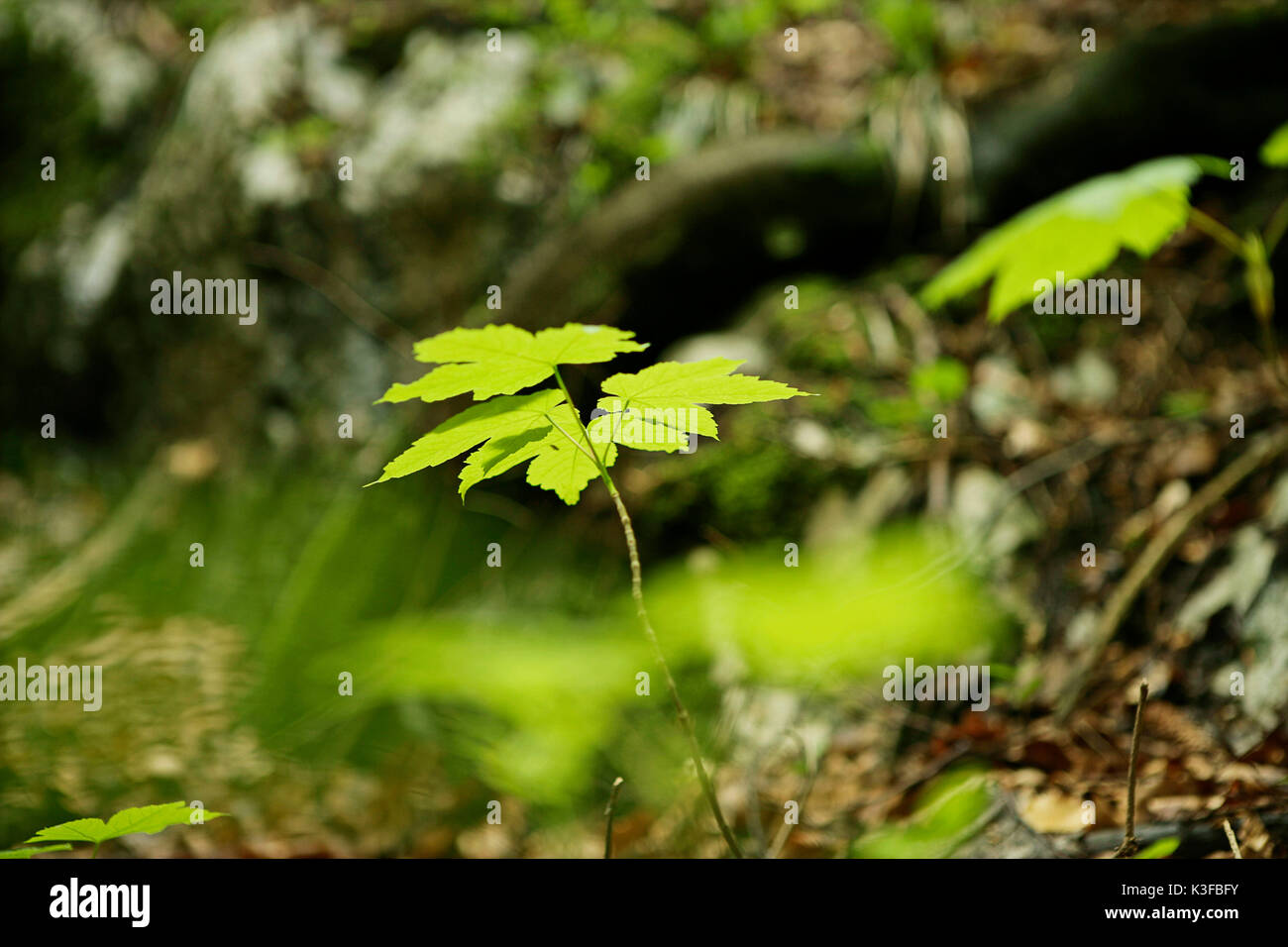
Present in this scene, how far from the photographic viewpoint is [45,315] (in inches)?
203

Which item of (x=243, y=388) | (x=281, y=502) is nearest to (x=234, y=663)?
(x=281, y=502)

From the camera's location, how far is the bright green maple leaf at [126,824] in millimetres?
804

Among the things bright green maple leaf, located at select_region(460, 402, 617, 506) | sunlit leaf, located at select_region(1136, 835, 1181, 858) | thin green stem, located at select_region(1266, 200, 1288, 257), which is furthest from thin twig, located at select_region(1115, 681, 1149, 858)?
thin green stem, located at select_region(1266, 200, 1288, 257)

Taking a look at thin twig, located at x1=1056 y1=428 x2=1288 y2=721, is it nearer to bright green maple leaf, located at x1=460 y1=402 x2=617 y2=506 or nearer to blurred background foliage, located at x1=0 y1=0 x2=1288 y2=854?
blurred background foliage, located at x1=0 y1=0 x2=1288 y2=854

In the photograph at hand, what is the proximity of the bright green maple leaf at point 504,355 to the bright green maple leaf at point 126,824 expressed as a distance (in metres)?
0.53

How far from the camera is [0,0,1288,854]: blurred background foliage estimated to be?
180 cm

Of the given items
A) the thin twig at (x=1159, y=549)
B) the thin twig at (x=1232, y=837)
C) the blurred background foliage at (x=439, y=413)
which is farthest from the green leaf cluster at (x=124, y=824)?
the thin twig at (x=1159, y=549)

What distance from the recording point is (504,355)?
30.0 inches

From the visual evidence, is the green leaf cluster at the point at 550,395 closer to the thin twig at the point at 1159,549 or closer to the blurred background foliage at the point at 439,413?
the blurred background foliage at the point at 439,413

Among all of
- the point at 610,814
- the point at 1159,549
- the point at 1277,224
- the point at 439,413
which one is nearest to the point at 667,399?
the point at 610,814

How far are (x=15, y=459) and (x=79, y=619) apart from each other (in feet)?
11.2

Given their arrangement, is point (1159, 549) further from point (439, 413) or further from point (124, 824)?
point (439, 413)

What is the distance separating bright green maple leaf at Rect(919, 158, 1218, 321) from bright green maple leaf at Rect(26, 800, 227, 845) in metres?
1.71
